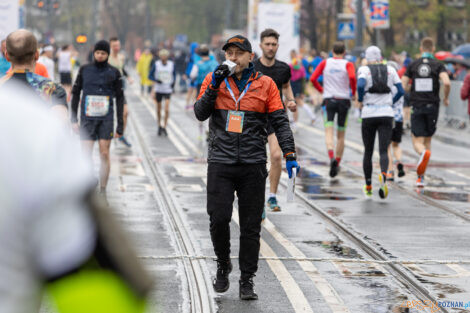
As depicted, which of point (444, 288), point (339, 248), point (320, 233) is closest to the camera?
point (444, 288)

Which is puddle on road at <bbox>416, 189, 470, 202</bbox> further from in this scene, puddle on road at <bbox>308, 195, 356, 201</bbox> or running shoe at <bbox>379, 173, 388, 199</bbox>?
puddle on road at <bbox>308, 195, 356, 201</bbox>

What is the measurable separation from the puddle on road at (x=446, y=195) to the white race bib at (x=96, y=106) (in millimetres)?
4148

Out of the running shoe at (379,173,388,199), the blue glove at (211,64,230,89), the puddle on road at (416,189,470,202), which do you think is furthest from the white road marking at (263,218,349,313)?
the puddle on road at (416,189,470,202)

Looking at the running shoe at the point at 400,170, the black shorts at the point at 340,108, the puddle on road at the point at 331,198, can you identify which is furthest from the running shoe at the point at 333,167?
the puddle on road at the point at 331,198

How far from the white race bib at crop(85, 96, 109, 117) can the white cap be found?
3.07m

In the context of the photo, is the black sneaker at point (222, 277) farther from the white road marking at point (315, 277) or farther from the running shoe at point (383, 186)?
the running shoe at point (383, 186)

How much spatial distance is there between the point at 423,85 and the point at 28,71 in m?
9.28

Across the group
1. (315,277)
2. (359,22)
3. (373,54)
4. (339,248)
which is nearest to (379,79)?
(373,54)

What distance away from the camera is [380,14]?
27562 millimetres

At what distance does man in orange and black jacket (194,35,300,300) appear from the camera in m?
6.81

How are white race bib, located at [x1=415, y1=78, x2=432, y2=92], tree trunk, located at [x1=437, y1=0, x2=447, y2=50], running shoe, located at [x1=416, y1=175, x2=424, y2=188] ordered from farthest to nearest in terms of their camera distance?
1. tree trunk, located at [x1=437, y1=0, x2=447, y2=50]
2. white race bib, located at [x1=415, y1=78, x2=432, y2=92]
3. running shoe, located at [x1=416, y1=175, x2=424, y2=188]

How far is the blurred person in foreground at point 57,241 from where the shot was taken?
1.85 meters

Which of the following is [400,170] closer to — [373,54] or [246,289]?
[373,54]

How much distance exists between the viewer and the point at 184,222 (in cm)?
1021
